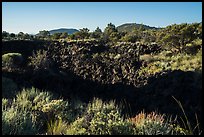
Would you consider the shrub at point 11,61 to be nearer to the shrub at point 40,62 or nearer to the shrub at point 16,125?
the shrub at point 40,62

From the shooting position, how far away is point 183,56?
19312 millimetres

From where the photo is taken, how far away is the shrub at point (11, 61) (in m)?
17.4

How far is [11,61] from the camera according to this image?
17.6 m

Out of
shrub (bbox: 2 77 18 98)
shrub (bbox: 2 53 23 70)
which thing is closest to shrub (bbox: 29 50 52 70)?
shrub (bbox: 2 53 23 70)

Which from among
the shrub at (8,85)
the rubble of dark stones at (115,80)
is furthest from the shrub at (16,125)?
the shrub at (8,85)

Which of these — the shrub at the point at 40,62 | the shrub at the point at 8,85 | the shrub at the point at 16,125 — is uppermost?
the shrub at the point at 40,62

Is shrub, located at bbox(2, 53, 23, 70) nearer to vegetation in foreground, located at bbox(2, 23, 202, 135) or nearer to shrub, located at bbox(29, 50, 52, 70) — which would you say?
vegetation in foreground, located at bbox(2, 23, 202, 135)

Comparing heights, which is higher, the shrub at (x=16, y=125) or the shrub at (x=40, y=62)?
the shrub at (x=40, y=62)

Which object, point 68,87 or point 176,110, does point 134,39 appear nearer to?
point 68,87

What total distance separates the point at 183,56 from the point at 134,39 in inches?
331

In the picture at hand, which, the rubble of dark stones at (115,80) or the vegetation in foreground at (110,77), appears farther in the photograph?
the rubble of dark stones at (115,80)

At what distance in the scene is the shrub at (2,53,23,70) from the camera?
1738 cm

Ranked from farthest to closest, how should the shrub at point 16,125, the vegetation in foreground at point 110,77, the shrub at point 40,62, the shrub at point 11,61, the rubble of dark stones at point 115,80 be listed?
the shrub at point 40,62
the shrub at point 11,61
the rubble of dark stones at point 115,80
the vegetation in foreground at point 110,77
the shrub at point 16,125

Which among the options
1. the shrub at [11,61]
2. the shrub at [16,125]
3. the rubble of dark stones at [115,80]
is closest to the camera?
the shrub at [16,125]
